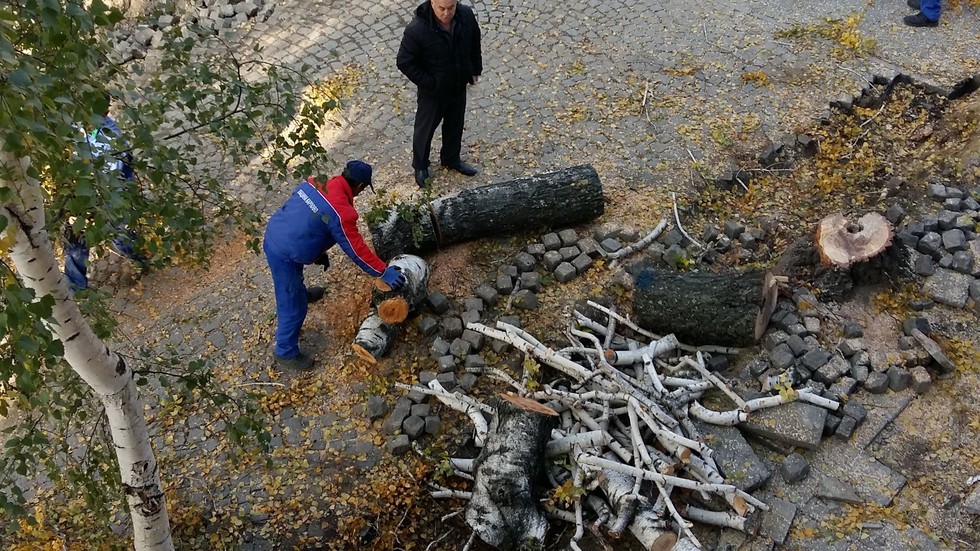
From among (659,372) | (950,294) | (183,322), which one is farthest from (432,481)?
(950,294)

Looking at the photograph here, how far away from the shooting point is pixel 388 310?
572 centimetres

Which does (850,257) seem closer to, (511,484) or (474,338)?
(474,338)

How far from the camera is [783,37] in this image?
908 cm

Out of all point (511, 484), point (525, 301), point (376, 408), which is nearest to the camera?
point (511, 484)

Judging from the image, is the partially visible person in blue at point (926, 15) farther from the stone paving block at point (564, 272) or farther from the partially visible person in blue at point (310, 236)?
the partially visible person in blue at point (310, 236)

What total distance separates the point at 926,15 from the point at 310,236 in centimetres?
862

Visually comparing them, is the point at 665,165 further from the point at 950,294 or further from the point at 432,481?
the point at 432,481

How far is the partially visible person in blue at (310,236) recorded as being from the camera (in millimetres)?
5332

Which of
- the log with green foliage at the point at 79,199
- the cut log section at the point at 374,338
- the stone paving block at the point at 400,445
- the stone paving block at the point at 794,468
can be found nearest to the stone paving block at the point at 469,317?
the cut log section at the point at 374,338

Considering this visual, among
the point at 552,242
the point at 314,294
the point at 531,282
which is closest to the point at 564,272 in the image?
the point at 531,282

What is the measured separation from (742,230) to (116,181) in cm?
567

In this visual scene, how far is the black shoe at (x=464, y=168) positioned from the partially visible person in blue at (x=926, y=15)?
6.40 meters

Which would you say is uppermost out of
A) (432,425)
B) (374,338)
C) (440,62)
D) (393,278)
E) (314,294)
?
(440,62)

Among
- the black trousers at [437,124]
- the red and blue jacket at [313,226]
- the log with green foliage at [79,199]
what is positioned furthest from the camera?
the black trousers at [437,124]
